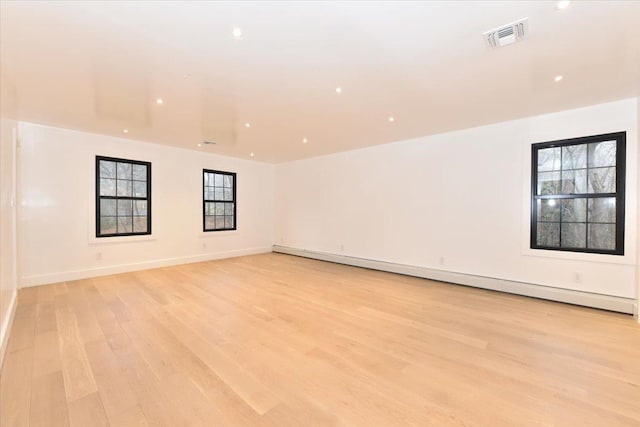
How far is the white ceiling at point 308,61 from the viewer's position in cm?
196

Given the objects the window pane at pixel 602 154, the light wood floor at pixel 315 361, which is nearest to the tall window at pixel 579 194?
the window pane at pixel 602 154

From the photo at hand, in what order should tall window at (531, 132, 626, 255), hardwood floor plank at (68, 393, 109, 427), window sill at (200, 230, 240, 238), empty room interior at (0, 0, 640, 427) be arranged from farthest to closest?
window sill at (200, 230, 240, 238), tall window at (531, 132, 626, 255), empty room interior at (0, 0, 640, 427), hardwood floor plank at (68, 393, 109, 427)

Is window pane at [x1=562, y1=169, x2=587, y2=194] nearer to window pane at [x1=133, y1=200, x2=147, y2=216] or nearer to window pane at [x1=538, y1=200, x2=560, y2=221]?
window pane at [x1=538, y1=200, x2=560, y2=221]

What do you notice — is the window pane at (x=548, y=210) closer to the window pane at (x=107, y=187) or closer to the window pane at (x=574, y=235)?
the window pane at (x=574, y=235)

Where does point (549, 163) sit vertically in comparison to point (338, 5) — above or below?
below

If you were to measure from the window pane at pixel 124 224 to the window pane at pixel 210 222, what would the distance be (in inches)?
62.0

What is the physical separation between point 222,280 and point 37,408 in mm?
3119

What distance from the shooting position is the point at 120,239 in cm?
541

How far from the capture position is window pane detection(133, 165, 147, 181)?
223 inches

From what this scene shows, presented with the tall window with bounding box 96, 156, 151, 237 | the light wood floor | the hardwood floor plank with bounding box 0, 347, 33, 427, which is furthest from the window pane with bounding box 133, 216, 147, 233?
the hardwood floor plank with bounding box 0, 347, 33, 427

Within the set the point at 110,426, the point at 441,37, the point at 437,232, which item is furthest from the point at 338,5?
the point at 437,232

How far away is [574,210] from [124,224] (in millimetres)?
7658

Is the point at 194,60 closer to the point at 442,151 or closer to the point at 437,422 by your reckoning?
the point at 437,422

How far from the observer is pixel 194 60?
8.48ft
